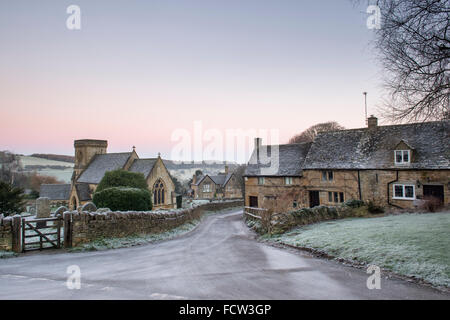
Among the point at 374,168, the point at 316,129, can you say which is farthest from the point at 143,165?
the point at 316,129

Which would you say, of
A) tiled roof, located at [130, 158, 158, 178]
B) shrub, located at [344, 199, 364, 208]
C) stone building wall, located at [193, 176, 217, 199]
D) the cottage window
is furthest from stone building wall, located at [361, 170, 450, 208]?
stone building wall, located at [193, 176, 217, 199]

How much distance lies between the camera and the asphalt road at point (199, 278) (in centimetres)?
711

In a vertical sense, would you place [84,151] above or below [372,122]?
below

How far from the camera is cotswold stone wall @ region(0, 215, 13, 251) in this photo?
13664 mm

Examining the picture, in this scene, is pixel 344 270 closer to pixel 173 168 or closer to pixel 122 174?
pixel 122 174

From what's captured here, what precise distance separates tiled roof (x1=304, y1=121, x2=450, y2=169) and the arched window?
22343 mm

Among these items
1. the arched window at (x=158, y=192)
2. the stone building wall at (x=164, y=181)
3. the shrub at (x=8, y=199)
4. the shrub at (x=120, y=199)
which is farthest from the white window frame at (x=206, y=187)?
the shrub at (x=120, y=199)

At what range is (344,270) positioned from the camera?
9305 mm

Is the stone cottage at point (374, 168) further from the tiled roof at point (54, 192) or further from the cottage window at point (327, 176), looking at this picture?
the tiled roof at point (54, 192)

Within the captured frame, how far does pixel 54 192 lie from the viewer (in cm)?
5400

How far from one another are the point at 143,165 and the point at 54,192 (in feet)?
67.0

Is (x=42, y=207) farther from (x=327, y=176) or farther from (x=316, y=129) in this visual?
(x=316, y=129)

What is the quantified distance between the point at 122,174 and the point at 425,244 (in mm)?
30174

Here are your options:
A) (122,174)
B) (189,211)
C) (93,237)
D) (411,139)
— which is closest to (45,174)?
(122,174)
